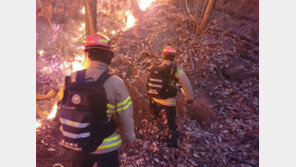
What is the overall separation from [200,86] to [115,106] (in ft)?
15.4

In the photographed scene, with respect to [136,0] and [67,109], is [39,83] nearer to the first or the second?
[67,109]

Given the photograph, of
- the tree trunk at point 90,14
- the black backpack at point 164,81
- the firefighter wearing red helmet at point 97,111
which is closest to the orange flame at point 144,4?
the tree trunk at point 90,14

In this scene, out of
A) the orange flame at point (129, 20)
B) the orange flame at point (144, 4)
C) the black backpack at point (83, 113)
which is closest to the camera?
the black backpack at point (83, 113)

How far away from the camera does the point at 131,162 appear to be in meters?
3.72

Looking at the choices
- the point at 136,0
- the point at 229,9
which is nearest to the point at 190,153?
the point at 136,0

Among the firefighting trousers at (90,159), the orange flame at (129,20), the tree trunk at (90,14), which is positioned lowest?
the firefighting trousers at (90,159)

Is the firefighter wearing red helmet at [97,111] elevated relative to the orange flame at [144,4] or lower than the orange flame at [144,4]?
lower

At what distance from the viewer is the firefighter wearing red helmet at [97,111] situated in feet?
5.91

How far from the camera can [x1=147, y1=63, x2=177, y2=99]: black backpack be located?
12.1ft

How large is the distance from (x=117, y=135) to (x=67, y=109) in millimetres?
726

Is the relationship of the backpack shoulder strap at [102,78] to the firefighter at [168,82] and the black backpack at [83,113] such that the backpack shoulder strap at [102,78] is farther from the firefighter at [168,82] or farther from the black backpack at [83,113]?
the firefighter at [168,82]

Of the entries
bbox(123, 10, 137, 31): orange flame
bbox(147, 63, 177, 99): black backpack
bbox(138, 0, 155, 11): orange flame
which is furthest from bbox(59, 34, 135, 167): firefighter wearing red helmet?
bbox(138, 0, 155, 11): orange flame

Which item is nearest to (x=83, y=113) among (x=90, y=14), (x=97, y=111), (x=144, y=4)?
(x=97, y=111)

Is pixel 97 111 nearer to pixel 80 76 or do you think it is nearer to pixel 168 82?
pixel 80 76
